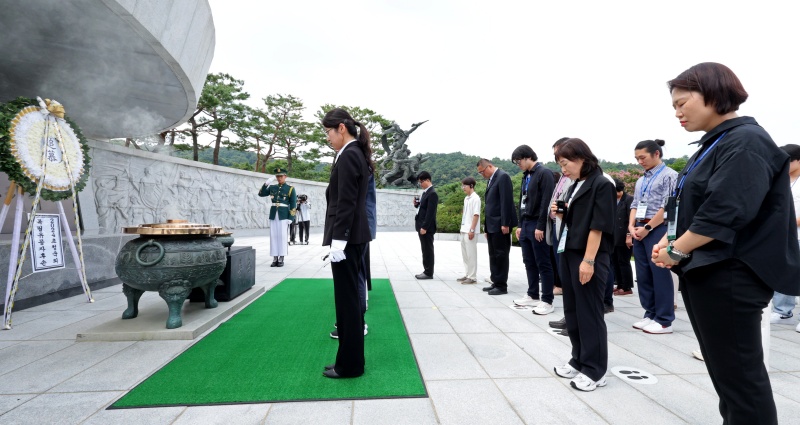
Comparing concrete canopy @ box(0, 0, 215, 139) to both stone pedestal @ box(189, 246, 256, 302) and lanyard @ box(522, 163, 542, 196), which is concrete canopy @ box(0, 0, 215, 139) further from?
lanyard @ box(522, 163, 542, 196)

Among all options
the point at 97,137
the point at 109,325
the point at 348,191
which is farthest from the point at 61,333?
the point at 97,137

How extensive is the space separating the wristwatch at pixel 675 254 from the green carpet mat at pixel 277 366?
1.53 m

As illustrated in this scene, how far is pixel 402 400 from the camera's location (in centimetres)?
221

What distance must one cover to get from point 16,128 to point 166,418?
3688 millimetres

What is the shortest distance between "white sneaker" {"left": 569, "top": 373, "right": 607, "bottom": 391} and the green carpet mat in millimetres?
968

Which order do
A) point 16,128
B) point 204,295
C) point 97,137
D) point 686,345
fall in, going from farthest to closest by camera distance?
point 97,137, point 204,295, point 16,128, point 686,345

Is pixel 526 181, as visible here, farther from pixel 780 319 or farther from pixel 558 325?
pixel 780 319

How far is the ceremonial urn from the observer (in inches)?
129

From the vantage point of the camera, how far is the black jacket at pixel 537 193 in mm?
4406

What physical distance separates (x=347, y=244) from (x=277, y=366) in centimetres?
107

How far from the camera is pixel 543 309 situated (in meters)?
4.32

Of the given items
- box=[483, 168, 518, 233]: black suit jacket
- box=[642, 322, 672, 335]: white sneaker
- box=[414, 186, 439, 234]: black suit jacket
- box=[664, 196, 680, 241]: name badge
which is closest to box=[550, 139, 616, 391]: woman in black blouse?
box=[664, 196, 680, 241]: name badge

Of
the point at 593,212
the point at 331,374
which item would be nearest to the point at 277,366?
the point at 331,374

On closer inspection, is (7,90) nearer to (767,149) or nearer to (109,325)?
(109,325)
